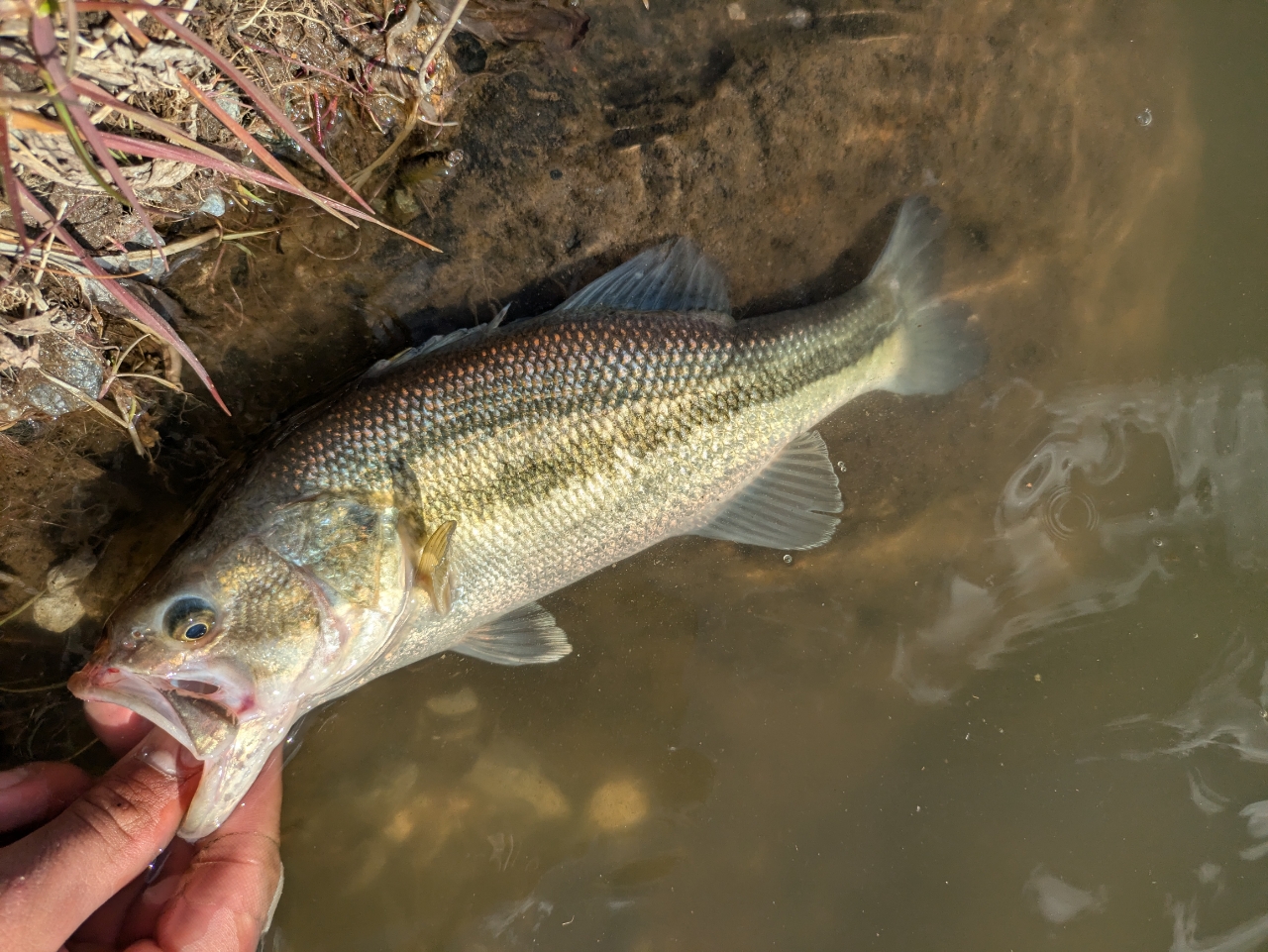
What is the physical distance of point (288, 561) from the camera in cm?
212

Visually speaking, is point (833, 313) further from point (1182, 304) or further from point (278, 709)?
point (278, 709)

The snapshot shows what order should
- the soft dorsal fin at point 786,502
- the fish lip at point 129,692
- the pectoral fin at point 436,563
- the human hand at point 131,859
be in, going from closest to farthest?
the fish lip at point 129,692, the human hand at point 131,859, the pectoral fin at point 436,563, the soft dorsal fin at point 786,502

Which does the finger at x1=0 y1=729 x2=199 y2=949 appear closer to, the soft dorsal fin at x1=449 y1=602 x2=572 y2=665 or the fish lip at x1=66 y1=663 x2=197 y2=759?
the fish lip at x1=66 y1=663 x2=197 y2=759

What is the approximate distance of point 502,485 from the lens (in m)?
2.29

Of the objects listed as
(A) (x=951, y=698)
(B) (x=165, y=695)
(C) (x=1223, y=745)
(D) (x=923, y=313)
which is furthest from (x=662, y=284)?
(C) (x=1223, y=745)

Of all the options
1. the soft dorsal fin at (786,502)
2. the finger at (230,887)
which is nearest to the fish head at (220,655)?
the finger at (230,887)

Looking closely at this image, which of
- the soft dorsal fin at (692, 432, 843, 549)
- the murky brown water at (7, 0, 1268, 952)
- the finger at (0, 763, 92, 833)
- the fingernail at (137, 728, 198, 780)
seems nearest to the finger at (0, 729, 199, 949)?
the fingernail at (137, 728, 198, 780)

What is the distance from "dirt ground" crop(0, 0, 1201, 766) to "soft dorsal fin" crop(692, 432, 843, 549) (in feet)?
2.27

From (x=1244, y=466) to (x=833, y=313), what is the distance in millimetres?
2183

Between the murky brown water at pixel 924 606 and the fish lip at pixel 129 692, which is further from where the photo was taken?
the murky brown water at pixel 924 606

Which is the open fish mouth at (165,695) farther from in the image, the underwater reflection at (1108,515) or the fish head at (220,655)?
the underwater reflection at (1108,515)

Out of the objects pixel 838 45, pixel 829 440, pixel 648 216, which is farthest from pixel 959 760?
pixel 838 45

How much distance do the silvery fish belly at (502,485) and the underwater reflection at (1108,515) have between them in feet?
2.57

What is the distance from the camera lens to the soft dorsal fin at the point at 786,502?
277 centimetres
